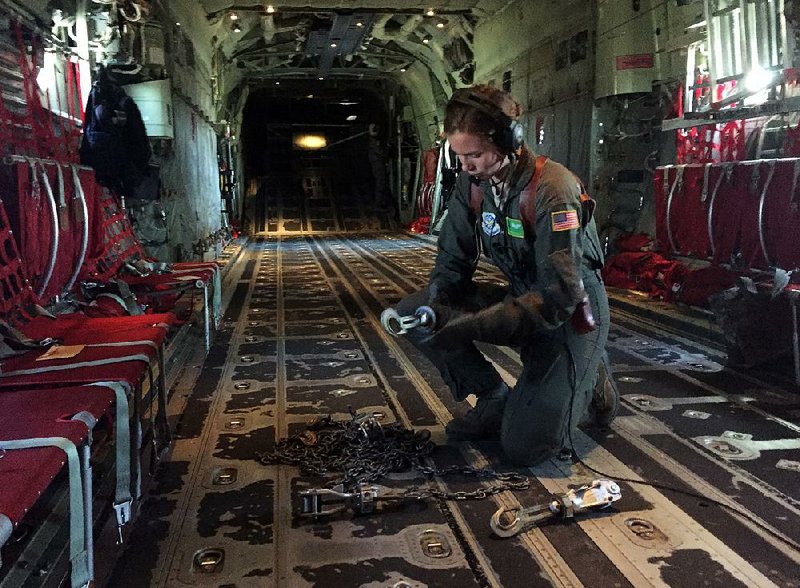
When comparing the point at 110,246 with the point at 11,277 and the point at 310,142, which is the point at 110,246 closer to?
the point at 11,277

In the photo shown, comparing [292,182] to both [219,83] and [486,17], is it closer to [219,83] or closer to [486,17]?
[219,83]

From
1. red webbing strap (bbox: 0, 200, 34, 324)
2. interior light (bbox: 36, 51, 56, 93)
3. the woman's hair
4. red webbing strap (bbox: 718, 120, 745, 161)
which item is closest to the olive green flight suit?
the woman's hair

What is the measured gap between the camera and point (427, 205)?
18.4m

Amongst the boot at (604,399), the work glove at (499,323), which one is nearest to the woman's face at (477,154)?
the work glove at (499,323)

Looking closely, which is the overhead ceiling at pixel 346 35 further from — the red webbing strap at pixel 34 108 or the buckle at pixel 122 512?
the buckle at pixel 122 512

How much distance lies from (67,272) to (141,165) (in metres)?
1.78

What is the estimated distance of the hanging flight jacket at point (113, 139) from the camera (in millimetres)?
5703

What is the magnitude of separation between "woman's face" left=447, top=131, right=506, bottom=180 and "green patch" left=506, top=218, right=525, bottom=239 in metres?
0.23

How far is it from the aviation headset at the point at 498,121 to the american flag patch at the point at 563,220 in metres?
0.32

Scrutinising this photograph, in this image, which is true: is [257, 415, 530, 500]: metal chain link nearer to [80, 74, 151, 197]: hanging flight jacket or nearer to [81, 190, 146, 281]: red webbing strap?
[81, 190, 146, 281]: red webbing strap

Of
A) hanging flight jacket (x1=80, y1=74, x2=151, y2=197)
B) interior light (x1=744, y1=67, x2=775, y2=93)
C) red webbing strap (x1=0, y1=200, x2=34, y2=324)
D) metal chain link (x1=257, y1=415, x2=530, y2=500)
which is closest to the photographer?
metal chain link (x1=257, y1=415, x2=530, y2=500)

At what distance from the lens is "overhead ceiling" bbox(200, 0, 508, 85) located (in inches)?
500

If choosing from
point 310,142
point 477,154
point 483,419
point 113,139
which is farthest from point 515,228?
point 310,142

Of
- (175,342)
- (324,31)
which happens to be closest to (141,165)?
(175,342)
